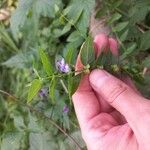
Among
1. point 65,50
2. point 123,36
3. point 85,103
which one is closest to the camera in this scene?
point 85,103

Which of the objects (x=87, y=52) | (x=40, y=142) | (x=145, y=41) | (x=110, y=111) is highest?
(x=87, y=52)

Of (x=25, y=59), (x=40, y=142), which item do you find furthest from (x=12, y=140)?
(x=25, y=59)

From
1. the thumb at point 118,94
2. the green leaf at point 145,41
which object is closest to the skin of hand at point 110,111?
the thumb at point 118,94

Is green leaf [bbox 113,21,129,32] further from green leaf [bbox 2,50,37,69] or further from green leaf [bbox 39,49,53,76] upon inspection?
green leaf [bbox 39,49,53,76]

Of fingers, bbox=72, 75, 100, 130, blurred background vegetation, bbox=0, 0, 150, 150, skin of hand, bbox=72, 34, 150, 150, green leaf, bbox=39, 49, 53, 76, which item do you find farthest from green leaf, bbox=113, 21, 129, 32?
green leaf, bbox=39, 49, 53, 76

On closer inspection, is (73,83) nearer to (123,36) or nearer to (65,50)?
(123,36)

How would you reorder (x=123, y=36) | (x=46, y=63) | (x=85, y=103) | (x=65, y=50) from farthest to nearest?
(x=65, y=50), (x=123, y=36), (x=85, y=103), (x=46, y=63)

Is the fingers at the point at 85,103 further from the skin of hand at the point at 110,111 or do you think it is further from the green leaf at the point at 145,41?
the green leaf at the point at 145,41
